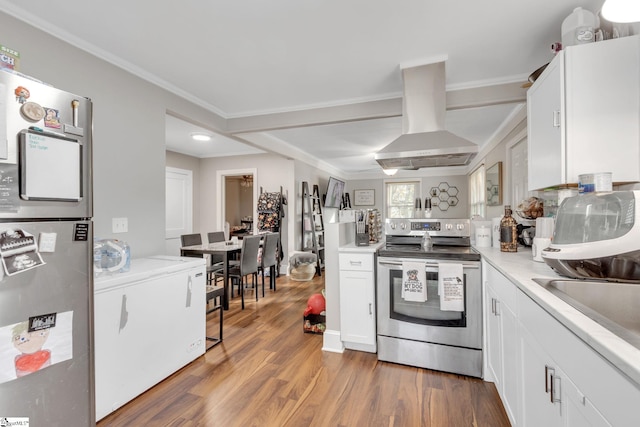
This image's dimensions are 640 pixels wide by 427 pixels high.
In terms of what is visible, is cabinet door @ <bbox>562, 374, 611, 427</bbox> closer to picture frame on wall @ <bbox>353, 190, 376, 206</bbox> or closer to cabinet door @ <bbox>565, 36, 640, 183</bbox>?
cabinet door @ <bbox>565, 36, 640, 183</bbox>

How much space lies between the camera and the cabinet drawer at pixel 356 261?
A: 95.0 inches

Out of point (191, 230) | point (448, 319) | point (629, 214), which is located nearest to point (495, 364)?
point (448, 319)

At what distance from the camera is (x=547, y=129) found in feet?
5.43

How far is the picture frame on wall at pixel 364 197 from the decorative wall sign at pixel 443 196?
1.52 metres

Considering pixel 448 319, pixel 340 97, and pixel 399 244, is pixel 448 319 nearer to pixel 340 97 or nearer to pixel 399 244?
pixel 399 244

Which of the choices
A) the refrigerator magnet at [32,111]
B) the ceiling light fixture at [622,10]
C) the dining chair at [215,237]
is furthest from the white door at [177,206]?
the ceiling light fixture at [622,10]

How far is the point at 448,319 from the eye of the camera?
7.16 feet

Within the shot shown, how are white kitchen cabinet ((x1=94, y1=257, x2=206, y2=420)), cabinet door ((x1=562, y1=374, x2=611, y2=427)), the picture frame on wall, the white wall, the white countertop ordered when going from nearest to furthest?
the white countertop
cabinet door ((x1=562, y1=374, x2=611, y2=427))
white kitchen cabinet ((x1=94, y1=257, x2=206, y2=420))
the white wall
the picture frame on wall

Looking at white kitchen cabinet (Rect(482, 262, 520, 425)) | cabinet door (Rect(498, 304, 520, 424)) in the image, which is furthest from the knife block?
cabinet door (Rect(498, 304, 520, 424))

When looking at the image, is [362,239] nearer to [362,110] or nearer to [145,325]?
[362,110]

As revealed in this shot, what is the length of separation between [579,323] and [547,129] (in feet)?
4.24

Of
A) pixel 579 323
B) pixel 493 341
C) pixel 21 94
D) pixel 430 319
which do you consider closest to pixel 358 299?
pixel 430 319

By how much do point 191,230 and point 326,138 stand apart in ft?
10.8

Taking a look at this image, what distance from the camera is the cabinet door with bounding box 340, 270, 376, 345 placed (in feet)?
7.95
